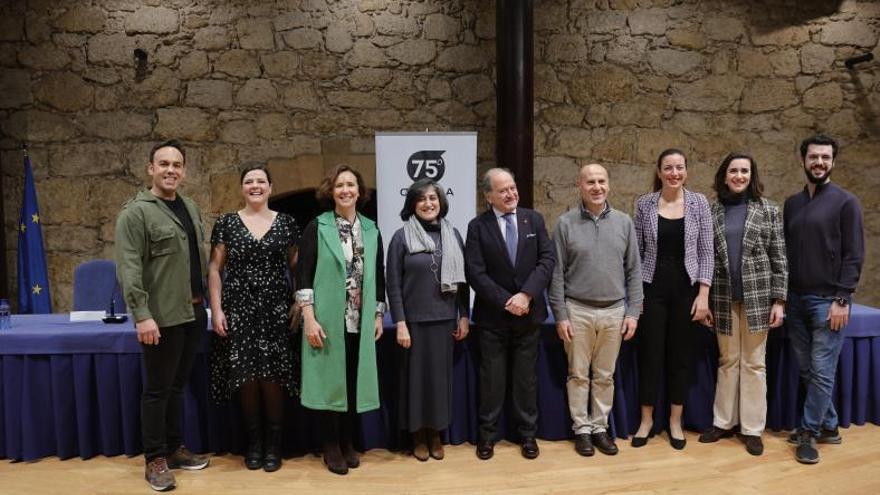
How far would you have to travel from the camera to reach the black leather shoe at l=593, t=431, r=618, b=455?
279cm

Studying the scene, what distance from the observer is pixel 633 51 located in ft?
15.9

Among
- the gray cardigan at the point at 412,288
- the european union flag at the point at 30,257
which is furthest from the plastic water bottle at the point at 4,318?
the gray cardigan at the point at 412,288

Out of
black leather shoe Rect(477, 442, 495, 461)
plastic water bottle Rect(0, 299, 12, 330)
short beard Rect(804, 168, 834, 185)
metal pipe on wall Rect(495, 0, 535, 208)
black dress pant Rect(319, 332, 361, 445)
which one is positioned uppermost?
metal pipe on wall Rect(495, 0, 535, 208)

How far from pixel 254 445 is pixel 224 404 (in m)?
0.26

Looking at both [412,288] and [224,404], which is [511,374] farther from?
[224,404]

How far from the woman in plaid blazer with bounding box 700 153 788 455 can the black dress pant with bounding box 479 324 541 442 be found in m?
0.89

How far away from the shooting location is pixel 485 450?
2.75 m

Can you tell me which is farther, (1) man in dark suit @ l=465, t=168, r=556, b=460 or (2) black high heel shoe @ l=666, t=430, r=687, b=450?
(2) black high heel shoe @ l=666, t=430, r=687, b=450

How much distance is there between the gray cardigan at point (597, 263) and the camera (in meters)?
2.68

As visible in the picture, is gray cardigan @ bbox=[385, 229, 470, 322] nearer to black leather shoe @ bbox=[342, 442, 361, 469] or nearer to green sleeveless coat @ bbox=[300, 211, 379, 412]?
green sleeveless coat @ bbox=[300, 211, 379, 412]

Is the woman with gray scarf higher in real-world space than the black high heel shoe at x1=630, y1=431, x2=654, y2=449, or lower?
higher

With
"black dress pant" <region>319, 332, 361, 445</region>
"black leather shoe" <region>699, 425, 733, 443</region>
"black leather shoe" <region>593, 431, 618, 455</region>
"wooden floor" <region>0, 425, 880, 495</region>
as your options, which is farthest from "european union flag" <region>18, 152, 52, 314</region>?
"black leather shoe" <region>699, 425, 733, 443</region>

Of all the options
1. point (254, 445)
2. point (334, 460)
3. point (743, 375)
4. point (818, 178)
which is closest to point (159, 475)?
point (254, 445)

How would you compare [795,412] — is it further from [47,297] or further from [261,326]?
[47,297]
